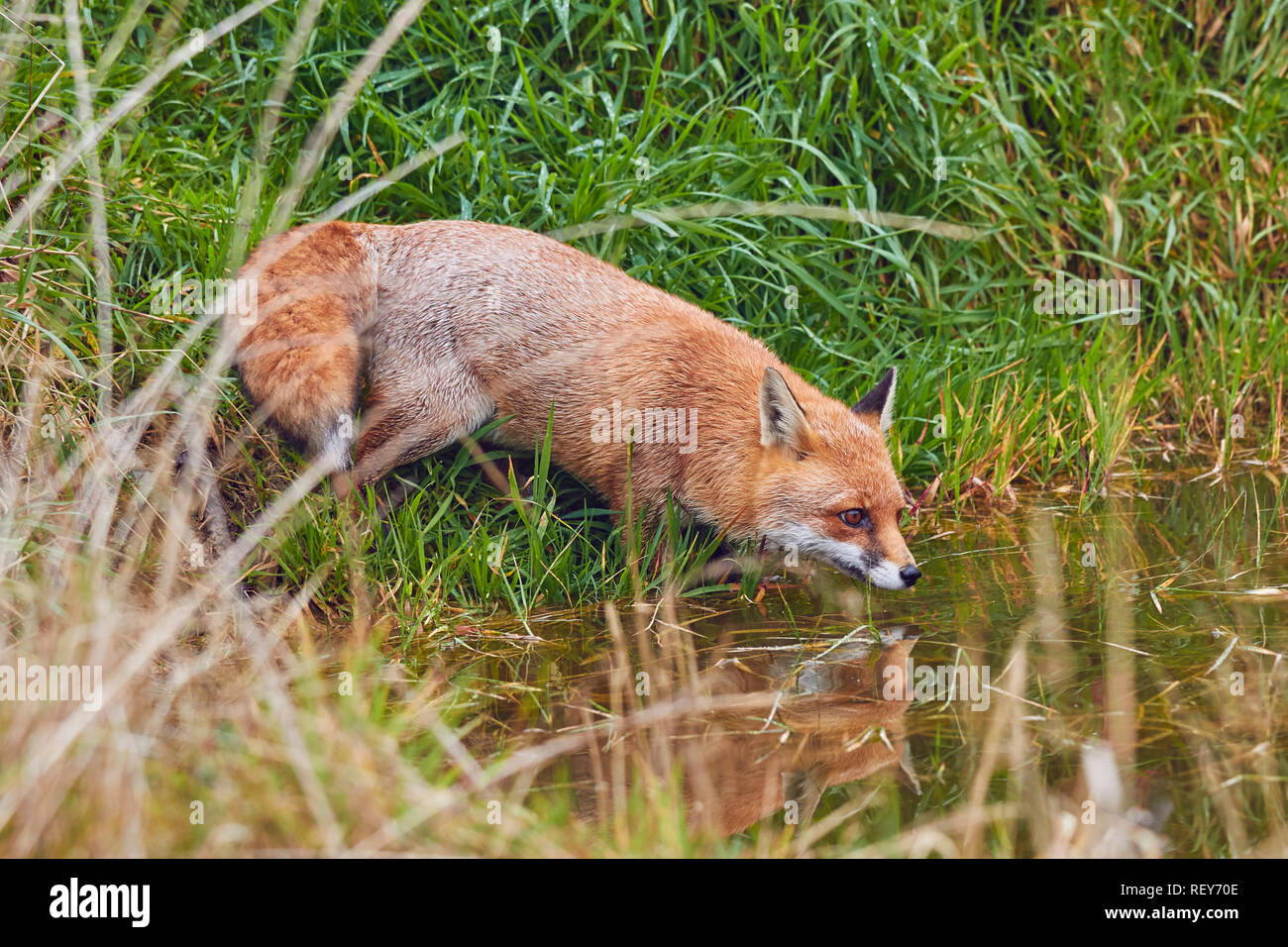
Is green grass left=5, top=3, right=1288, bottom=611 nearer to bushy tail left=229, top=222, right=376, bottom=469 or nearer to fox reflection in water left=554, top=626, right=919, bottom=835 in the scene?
bushy tail left=229, top=222, right=376, bottom=469

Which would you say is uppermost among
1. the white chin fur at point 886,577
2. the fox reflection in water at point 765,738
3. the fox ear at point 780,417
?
the fox ear at point 780,417

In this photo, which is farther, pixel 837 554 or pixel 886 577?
pixel 837 554

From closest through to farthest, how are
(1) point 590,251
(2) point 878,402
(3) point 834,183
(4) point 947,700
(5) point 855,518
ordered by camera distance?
(4) point 947,700, (5) point 855,518, (2) point 878,402, (1) point 590,251, (3) point 834,183

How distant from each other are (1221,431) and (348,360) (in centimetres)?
505

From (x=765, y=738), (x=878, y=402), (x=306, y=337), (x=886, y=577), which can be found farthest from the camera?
(x=878, y=402)

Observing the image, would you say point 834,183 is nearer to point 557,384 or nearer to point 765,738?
point 557,384

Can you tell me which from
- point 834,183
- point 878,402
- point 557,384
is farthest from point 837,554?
point 834,183

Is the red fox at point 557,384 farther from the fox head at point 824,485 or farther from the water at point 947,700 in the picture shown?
the water at point 947,700

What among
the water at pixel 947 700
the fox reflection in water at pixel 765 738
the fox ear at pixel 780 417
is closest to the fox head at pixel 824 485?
the fox ear at pixel 780 417

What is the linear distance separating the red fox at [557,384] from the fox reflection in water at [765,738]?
835mm

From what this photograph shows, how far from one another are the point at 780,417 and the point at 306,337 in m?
2.02

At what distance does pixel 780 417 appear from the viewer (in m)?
5.05

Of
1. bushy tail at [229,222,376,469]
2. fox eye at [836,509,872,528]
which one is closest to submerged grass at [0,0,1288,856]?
bushy tail at [229,222,376,469]

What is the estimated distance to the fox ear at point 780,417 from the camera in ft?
16.0
